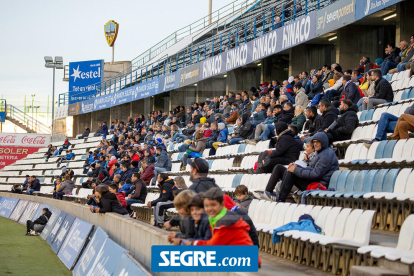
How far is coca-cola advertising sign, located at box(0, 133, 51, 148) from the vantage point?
35.2 m

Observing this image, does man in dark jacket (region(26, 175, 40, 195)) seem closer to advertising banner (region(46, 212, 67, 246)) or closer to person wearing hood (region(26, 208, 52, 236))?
person wearing hood (region(26, 208, 52, 236))

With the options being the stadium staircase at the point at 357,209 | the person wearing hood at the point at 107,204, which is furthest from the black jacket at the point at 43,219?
the stadium staircase at the point at 357,209

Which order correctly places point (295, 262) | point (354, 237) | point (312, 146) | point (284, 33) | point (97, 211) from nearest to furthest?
point (354, 237) → point (295, 262) → point (312, 146) → point (97, 211) → point (284, 33)

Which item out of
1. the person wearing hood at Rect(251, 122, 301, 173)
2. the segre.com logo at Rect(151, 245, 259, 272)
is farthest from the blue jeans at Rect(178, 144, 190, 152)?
the segre.com logo at Rect(151, 245, 259, 272)

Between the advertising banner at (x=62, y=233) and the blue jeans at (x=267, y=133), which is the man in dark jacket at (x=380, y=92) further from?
the advertising banner at (x=62, y=233)

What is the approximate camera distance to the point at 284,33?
1557 centimetres

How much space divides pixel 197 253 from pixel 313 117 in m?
6.09

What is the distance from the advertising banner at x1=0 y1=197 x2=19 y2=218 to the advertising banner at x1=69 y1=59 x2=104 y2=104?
14.3 m

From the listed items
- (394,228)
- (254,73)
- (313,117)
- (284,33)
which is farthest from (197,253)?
(254,73)

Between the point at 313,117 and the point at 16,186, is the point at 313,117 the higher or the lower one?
the higher one

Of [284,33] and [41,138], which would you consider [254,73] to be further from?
[41,138]

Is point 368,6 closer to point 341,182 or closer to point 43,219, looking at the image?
point 341,182

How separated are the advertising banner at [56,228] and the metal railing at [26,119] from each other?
29.0m

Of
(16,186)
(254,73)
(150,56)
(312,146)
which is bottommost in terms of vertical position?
(16,186)
